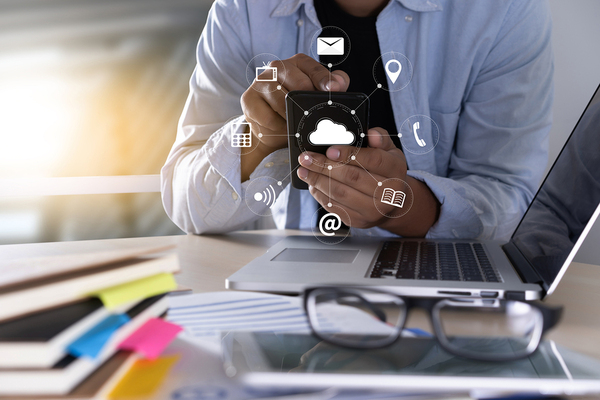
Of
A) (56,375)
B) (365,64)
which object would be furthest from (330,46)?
(56,375)

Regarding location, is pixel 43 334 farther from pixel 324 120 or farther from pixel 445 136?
pixel 445 136

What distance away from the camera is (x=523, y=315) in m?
0.26

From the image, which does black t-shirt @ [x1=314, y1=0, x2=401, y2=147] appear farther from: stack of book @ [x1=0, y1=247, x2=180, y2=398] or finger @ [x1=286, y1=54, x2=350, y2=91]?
stack of book @ [x1=0, y1=247, x2=180, y2=398]

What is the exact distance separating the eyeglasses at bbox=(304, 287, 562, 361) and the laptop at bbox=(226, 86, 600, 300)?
73 millimetres

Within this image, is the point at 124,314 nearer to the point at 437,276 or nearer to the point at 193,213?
the point at 437,276

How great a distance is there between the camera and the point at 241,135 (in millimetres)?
682

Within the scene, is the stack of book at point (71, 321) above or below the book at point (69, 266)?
below

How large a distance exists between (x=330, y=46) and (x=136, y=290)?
2.21 feet

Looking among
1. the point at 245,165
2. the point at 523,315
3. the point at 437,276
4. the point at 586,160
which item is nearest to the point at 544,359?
the point at 523,315

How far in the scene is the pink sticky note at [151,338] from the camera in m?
0.22

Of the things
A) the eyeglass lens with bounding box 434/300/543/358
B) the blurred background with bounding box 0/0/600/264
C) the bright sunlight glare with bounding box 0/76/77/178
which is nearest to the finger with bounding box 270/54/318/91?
the eyeglass lens with bounding box 434/300/543/358

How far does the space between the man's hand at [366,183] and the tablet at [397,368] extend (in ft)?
1.02

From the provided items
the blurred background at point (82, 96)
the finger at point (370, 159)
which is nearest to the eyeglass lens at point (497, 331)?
the finger at point (370, 159)

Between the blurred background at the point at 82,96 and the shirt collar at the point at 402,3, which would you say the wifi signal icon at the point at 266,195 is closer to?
the shirt collar at the point at 402,3
